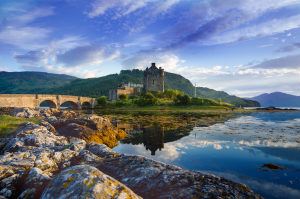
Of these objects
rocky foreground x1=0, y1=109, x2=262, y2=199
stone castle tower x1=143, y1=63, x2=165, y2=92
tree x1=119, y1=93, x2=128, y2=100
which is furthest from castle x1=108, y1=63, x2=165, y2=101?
rocky foreground x1=0, y1=109, x2=262, y2=199

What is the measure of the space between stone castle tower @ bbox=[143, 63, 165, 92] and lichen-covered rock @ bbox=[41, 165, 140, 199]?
3492 inches

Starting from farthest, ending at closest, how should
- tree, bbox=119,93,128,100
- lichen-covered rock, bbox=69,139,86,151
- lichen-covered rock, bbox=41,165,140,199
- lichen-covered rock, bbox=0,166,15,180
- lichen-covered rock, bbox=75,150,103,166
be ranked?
tree, bbox=119,93,128,100, lichen-covered rock, bbox=69,139,86,151, lichen-covered rock, bbox=75,150,103,166, lichen-covered rock, bbox=0,166,15,180, lichen-covered rock, bbox=41,165,140,199

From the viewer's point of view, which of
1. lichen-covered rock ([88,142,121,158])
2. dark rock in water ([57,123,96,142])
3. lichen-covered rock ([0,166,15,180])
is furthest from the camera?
dark rock in water ([57,123,96,142])

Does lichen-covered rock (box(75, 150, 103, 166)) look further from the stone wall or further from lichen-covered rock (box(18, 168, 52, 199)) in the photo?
the stone wall

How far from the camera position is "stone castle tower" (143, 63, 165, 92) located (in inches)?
3561

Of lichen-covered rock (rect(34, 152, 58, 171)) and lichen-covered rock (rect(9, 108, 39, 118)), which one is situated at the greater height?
lichen-covered rock (rect(9, 108, 39, 118))

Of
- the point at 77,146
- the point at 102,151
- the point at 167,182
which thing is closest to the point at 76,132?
the point at 77,146

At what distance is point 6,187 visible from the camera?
4.18 meters

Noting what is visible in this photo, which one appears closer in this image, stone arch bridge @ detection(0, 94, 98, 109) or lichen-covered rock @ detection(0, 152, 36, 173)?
lichen-covered rock @ detection(0, 152, 36, 173)

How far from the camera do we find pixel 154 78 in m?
91.5

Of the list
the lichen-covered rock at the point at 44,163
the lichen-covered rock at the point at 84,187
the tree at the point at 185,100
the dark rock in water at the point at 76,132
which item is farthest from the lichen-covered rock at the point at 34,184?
the tree at the point at 185,100

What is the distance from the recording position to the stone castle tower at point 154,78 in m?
90.4

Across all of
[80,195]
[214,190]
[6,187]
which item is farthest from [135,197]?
[6,187]

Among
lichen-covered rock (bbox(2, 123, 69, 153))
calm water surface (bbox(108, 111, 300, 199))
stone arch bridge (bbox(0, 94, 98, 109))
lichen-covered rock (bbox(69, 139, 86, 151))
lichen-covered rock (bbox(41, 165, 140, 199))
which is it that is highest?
stone arch bridge (bbox(0, 94, 98, 109))
